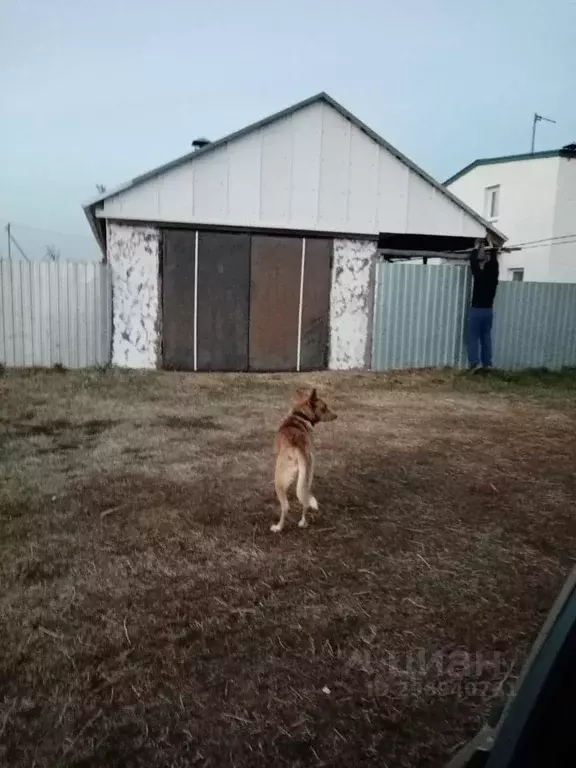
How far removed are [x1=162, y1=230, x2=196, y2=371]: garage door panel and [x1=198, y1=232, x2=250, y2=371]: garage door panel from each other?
5.7 inches

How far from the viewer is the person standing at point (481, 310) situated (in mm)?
9562

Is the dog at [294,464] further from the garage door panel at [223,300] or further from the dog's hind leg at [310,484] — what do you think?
the garage door panel at [223,300]

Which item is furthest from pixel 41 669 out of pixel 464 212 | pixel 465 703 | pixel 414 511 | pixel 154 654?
pixel 464 212

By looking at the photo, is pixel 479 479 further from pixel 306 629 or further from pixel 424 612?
pixel 306 629

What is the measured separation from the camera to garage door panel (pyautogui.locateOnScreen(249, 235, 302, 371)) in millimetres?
9805

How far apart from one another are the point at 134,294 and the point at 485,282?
5.50 m

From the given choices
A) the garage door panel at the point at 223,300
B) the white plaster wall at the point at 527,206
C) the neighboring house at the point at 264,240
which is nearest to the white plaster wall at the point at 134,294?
the neighboring house at the point at 264,240

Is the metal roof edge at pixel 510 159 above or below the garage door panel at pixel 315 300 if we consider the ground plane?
above

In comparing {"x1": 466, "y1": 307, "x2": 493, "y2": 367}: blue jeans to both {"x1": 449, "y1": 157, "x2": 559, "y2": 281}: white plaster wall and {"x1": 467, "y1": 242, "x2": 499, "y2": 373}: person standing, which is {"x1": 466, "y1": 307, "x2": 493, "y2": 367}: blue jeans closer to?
{"x1": 467, "y1": 242, "x2": 499, "y2": 373}: person standing

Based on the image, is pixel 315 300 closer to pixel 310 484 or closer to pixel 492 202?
pixel 310 484

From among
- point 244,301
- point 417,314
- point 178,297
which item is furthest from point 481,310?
point 178,297

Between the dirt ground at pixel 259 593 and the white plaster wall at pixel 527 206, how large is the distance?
13.4 meters

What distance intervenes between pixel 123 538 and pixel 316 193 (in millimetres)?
7716

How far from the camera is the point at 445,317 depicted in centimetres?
1033
